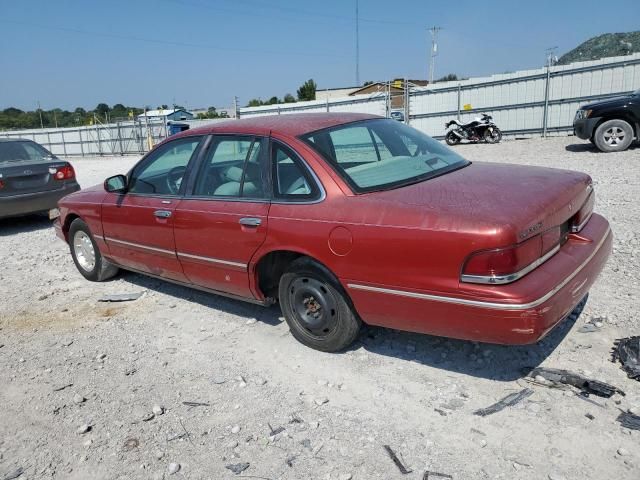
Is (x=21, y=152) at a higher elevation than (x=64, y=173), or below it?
higher

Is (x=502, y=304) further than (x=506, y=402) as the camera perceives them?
No

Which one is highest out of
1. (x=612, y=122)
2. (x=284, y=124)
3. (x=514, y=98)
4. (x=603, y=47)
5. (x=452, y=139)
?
(x=603, y=47)

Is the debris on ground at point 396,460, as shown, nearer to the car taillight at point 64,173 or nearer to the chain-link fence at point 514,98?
the car taillight at point 64,173

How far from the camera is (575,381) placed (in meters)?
3.09

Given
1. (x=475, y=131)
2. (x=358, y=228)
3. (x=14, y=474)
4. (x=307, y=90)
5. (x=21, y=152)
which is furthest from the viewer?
(x=307, y=90)

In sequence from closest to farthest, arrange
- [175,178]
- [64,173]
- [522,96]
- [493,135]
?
1. [175,178]
2. [64,173]
3. [493,135]
4. [522,96]

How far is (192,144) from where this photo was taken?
4.43 meters

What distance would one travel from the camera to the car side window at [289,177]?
352cm

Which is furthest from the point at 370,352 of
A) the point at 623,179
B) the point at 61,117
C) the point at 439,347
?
the point at 61,117

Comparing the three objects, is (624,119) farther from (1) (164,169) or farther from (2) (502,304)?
(2) (502,304)

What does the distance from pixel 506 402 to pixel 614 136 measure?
1055cm

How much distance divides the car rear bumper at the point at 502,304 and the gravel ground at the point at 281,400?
46 centimetres

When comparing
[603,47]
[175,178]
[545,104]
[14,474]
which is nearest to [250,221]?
[175,178]

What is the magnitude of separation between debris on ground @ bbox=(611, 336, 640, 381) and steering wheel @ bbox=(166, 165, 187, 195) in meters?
3.47
